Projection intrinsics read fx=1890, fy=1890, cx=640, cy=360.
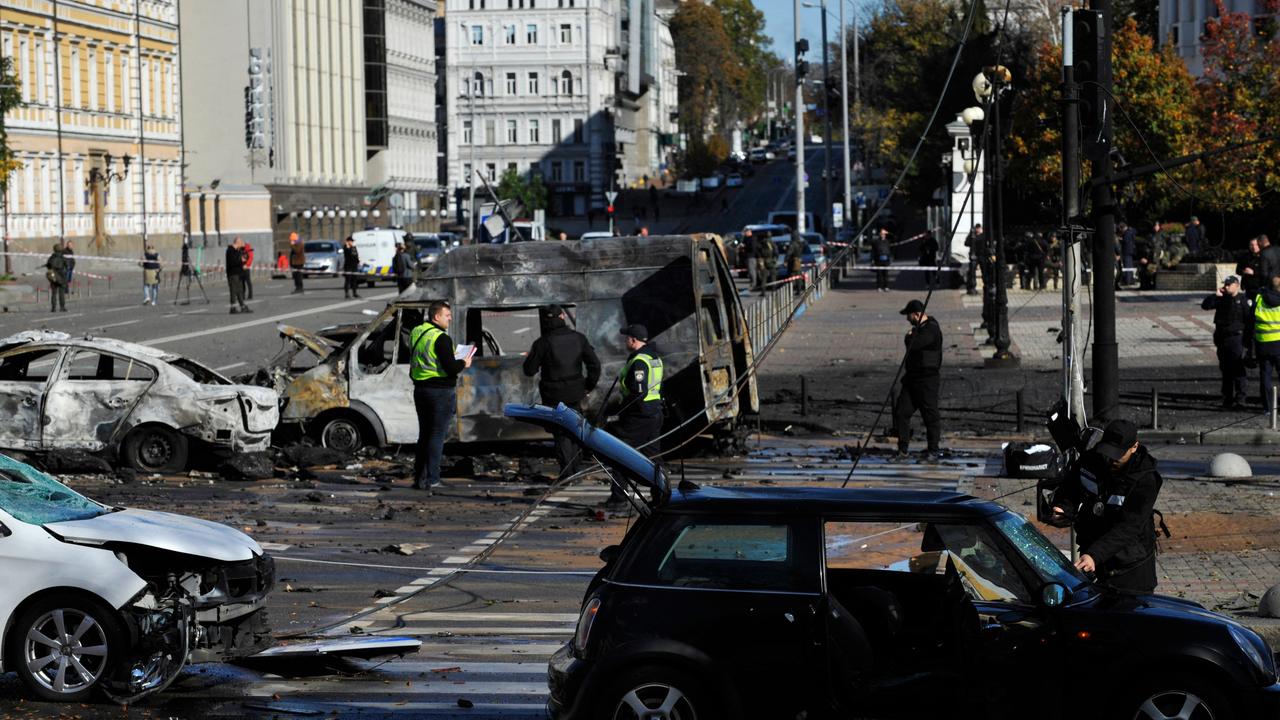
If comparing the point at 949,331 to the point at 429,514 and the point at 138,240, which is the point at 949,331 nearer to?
the point at 429,514

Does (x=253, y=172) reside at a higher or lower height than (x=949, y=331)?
higher

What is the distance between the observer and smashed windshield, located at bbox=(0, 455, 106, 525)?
9.68 metres

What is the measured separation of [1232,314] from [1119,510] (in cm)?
1399

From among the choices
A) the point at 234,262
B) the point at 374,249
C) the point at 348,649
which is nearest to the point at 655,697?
the point at 348,649

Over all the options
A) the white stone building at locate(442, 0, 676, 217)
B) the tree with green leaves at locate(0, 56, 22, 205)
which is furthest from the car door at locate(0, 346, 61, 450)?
the white stone building at locate(442, 0, 676, 217)

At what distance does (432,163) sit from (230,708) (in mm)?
123290

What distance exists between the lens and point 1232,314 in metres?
22.6

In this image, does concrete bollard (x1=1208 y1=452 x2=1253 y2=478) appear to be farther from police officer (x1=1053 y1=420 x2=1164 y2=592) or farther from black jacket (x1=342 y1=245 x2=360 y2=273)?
black jacket (x1=342 y1=245 x2=360 y2=273)

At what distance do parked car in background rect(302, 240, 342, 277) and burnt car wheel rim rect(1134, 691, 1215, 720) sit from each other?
200 feet

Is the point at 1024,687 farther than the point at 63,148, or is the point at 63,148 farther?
the point at 63,148

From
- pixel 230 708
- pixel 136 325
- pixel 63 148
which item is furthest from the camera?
pixel 63 148

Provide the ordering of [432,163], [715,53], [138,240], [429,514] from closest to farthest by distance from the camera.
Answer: [429,514], [138,240], [432,163], [715,53]

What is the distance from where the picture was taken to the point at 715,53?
196 m

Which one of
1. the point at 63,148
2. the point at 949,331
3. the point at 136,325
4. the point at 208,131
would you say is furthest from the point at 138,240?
the point at 949,331
